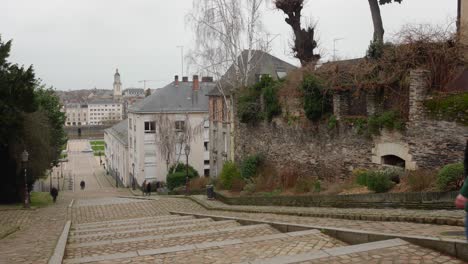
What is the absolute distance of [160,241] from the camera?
26.7 feet

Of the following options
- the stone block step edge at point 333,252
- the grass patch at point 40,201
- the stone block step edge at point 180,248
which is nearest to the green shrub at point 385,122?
the stone block step edge at point 180,248

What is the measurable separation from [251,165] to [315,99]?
542 cm

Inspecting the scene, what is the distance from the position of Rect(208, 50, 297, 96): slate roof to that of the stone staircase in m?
19.2

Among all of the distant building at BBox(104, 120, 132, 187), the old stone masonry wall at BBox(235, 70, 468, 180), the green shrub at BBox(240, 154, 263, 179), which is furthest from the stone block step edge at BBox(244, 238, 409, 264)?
the distant building at BBox(104, 120, 132, 187)

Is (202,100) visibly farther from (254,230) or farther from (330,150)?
(254,230)

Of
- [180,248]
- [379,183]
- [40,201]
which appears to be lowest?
[40,201]

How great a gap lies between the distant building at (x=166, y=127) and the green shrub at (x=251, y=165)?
70.6 ft

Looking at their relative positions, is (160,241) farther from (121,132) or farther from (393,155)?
(121,132)

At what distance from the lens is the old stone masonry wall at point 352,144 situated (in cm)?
1212

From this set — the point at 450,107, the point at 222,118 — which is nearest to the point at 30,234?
the point at 450,107

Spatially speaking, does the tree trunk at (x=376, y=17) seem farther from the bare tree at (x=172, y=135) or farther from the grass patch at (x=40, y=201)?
the bare tree at (x=172, y=135)

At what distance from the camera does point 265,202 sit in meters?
15.9

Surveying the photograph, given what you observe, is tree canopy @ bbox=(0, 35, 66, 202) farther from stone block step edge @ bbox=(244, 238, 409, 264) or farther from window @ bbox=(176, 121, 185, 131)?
window @ bbox=(176, 121, 185, 131)

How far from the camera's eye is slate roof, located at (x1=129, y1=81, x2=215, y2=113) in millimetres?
44375
